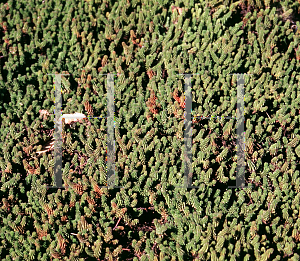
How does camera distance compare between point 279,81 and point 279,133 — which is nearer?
point 279,133

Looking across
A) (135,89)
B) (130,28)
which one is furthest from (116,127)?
(130,28)

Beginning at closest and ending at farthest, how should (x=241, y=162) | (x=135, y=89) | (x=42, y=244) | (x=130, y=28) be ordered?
(x=42, y=244) → (x=241, y=162) → (x=135, y=89) → (x=130, y=28)

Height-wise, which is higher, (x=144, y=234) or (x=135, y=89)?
(x=135, y=89)

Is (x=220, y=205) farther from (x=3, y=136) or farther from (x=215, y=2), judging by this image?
(x=215, y=2)

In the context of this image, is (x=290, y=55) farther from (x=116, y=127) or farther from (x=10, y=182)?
(x=10, y=182)

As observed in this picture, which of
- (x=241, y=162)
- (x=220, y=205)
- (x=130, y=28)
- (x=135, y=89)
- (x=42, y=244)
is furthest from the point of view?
(x=130, y=28)

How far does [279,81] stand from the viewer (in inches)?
128

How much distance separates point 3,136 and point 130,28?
1.60 meters

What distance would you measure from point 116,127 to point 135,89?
0.46m

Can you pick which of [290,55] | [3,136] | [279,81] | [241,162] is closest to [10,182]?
[3,136]

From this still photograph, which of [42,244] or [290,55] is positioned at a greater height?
[290,55]

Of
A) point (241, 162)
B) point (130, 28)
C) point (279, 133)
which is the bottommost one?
point (241, 162)

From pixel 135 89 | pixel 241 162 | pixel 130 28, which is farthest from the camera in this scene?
pixel 130 28

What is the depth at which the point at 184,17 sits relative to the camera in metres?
3.53
